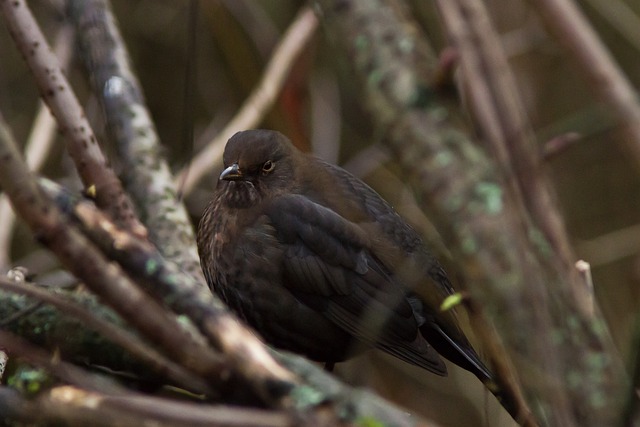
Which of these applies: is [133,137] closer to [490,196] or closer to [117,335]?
[490,196]

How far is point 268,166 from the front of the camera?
3.98 m

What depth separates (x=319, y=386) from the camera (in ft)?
5.79

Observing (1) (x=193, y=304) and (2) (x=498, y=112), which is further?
(1) (x=193, y=304)

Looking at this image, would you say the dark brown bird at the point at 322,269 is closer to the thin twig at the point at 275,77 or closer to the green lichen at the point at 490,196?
the thin twig at the point at 275,77

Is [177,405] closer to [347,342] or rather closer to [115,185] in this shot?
[115,185]

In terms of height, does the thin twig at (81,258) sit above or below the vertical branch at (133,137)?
above

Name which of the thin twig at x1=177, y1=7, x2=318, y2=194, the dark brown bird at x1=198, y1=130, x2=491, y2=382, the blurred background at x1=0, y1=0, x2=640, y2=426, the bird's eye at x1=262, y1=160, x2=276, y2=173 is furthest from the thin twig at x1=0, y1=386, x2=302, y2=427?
the blurred background at x1=0, y1=0, x2=640, y2=426

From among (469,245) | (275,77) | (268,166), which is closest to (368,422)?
(469,245)

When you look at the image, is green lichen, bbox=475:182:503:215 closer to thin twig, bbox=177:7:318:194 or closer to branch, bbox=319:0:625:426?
branch, bbox=319:0:625:426

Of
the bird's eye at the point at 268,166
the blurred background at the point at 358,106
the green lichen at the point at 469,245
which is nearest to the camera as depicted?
the green lichen at the point at 469,245

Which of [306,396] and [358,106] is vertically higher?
[306,396]

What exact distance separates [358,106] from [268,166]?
10.4ft

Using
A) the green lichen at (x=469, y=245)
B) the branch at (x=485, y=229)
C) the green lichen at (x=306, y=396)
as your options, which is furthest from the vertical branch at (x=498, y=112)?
the green lichen at (x=306, y=396)

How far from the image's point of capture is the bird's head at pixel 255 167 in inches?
153
